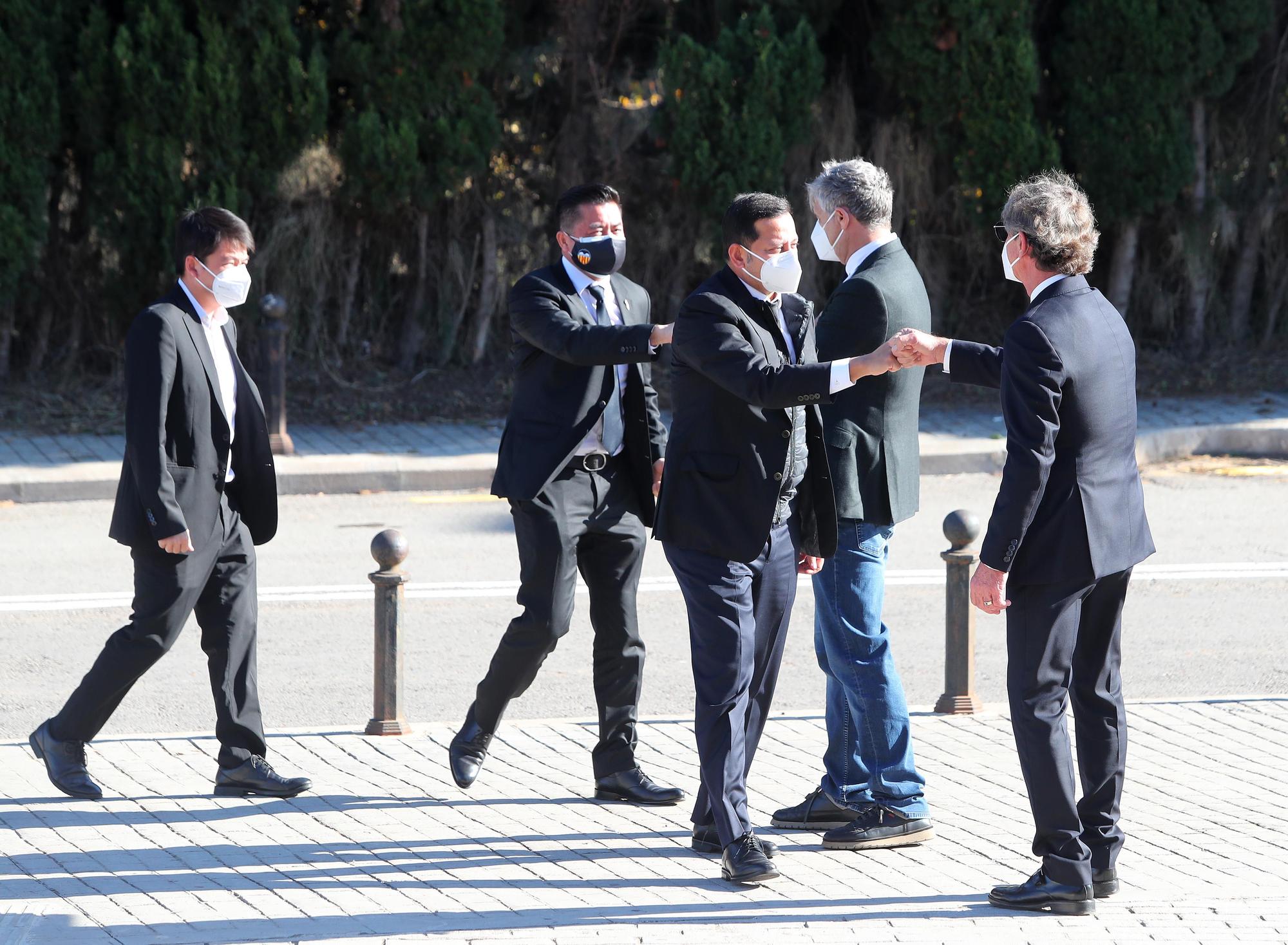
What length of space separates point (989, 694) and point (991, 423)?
669 centimetres

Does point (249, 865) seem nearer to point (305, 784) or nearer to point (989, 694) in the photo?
point (305, 784)

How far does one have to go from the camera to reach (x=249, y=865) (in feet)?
16.3

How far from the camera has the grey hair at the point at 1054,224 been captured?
15.1ft

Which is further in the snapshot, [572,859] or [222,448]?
[222,448]

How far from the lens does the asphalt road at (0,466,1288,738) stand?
7.11m

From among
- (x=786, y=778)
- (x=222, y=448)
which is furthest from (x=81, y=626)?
(x=786, y=778)

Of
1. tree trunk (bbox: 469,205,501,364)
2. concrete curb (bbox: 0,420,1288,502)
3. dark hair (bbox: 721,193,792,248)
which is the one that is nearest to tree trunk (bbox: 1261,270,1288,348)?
concrete curb (bbox: 0,420,1288,502)

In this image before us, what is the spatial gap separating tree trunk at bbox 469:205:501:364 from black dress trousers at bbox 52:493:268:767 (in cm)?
942

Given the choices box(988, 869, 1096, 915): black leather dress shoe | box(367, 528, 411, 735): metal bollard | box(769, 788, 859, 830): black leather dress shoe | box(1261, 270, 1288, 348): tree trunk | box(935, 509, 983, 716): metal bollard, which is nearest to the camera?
box(988, 869, 1096, 915): black leather dress shoe

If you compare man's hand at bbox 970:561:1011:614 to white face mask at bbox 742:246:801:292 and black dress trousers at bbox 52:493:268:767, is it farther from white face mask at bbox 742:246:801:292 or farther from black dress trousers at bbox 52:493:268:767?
black dress trousers at bbox 52:493:268:767

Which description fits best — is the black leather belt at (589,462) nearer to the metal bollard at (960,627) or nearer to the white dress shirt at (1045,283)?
the white dress shirt at (1045,283)

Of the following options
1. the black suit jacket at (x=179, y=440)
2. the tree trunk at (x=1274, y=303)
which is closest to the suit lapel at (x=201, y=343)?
the black suit jacket at (x=179, y=440)

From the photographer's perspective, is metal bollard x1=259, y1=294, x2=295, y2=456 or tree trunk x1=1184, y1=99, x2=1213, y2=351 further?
tree trunk x1=1184, y1=99, x2=1213, y2=351

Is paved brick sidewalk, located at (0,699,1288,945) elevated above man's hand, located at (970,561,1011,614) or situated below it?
below
